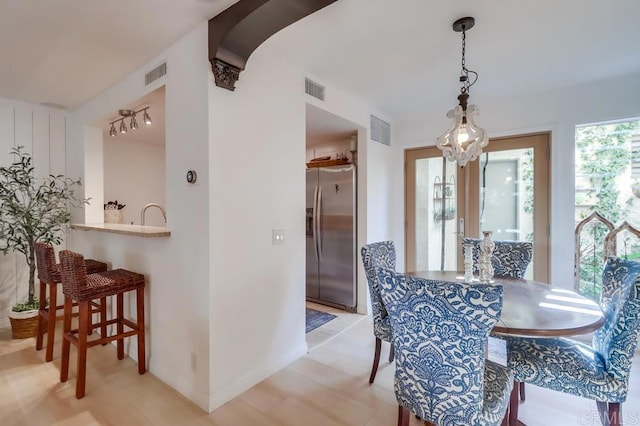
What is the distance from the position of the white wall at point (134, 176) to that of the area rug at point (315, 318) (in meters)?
3.20

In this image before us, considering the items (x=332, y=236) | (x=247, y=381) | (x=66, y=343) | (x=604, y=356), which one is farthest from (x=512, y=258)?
(x=66, y=343)

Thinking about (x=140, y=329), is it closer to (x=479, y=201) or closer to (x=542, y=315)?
(x=542, y=315)

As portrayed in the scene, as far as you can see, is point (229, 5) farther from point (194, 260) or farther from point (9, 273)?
point (9, 273)


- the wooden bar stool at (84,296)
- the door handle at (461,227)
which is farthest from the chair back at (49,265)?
the door handle at (461,227)

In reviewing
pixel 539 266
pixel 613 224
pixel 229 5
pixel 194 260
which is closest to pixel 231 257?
pixel 194 260

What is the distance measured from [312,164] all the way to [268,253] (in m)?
2.13

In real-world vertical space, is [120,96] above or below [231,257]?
above

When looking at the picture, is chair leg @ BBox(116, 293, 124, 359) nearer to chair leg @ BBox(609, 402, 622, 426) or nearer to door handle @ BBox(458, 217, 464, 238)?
chair leg @ BBox(609, 402, 622, 426)

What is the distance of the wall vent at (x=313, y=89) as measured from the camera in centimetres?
274

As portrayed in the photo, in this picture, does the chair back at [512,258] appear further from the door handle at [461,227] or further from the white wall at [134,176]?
the white wall at [134,176]

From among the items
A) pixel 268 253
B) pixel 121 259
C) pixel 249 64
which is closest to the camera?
pixel 249 64

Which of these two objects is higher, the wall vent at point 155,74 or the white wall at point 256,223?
the wall vent at point 155,74

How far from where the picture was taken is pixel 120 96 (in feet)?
9.19

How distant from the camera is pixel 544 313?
63.1 inches
